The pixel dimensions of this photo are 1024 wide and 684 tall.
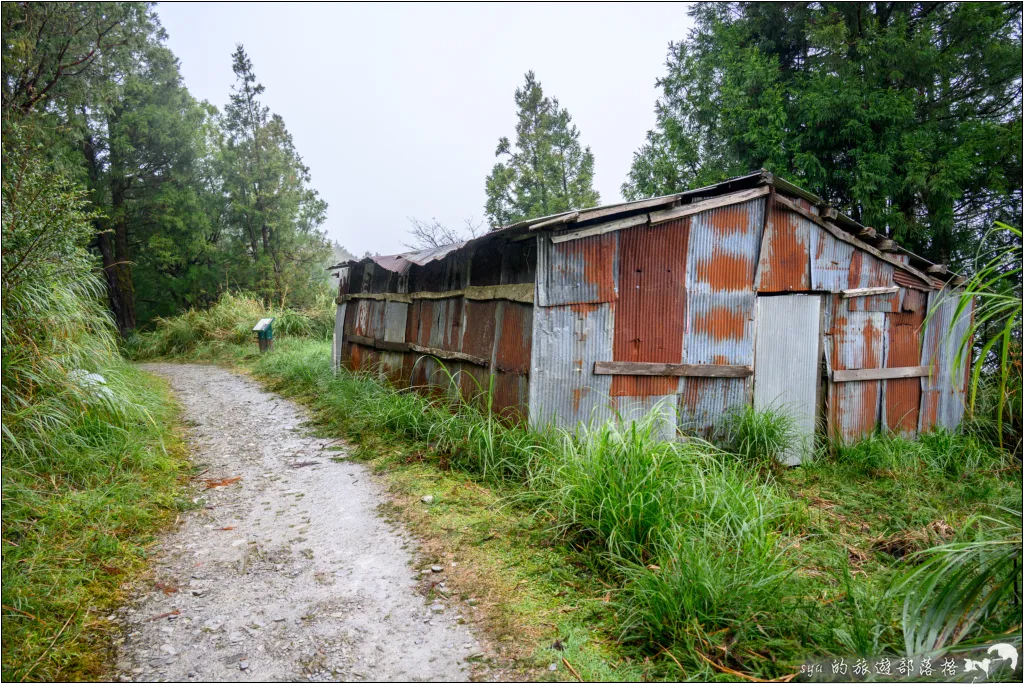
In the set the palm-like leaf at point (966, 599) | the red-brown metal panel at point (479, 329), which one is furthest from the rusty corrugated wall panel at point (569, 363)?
the palm-like leaf at point (966, 599)

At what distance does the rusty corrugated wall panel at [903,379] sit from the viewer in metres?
7.95

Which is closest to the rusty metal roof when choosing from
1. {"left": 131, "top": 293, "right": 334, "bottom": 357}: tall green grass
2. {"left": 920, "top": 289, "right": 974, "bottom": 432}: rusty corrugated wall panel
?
{"left": 920, "top": 289, "right": 974, "bottom": 432}: rusty corrugated wall panel

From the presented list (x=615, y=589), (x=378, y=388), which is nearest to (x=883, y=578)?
(x=615, y=589)

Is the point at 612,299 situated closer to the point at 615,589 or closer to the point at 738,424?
the point at 738,424

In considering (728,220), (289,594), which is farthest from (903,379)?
(289,594)

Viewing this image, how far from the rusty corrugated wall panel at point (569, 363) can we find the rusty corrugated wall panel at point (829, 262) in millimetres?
2978

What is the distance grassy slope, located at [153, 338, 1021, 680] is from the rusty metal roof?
2031 millimetres

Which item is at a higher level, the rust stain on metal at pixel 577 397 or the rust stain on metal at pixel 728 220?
the rust stain on metal at pixel 728 220

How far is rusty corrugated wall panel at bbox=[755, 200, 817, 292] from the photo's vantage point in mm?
6988

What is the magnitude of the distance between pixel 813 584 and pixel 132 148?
20.1 metres

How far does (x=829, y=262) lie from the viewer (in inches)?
291

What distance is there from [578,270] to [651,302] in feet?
3.11

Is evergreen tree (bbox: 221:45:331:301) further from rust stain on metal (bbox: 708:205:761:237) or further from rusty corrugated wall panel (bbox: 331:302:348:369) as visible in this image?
rust stain on metal (bbox: 708:205:761:237)

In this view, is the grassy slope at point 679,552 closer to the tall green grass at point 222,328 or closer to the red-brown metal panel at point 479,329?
the red-brown metal panel at point 479,329
